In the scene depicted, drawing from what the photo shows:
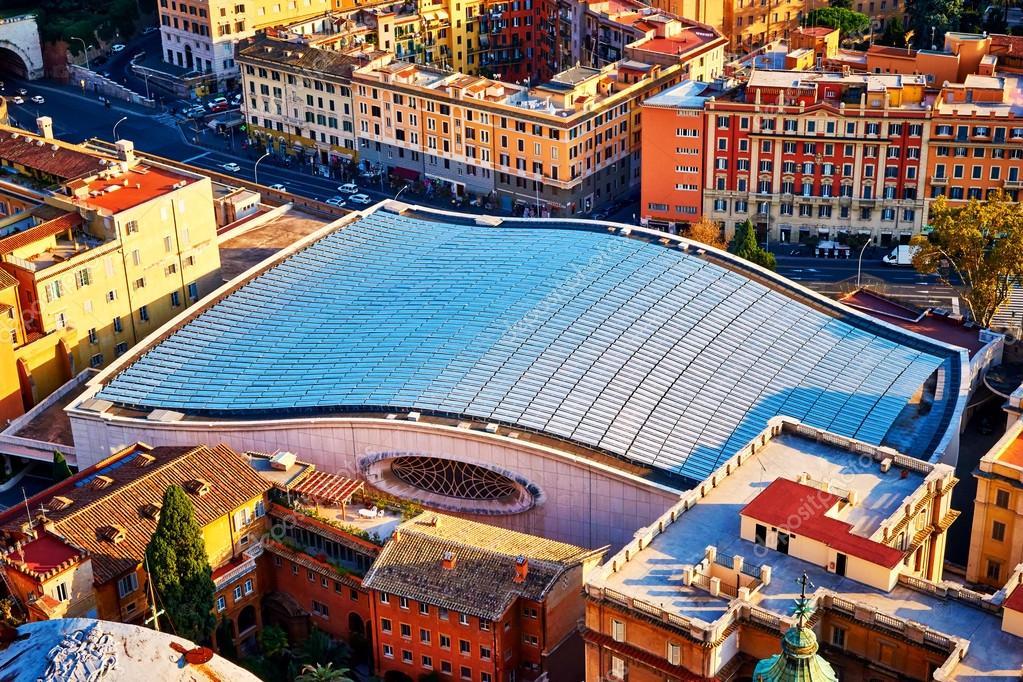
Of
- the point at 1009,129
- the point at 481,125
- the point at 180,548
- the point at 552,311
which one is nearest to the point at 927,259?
the point at 1009,129

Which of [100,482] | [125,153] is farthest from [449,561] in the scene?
[125,153]

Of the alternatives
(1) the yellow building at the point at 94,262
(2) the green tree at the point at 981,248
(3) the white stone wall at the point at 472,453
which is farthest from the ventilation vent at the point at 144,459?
(2) the green tree at the point at 981,248

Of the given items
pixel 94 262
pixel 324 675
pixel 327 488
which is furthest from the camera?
pixel 94 262

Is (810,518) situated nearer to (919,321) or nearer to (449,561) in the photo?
(449,561)

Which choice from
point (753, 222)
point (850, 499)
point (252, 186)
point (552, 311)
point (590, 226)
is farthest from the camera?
point (753, 222)

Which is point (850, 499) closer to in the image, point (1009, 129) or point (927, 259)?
point (927, 259)

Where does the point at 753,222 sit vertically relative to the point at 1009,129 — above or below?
below
